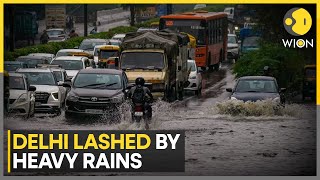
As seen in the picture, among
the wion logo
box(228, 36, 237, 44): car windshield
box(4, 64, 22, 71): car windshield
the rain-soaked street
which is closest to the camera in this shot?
the rain-soaked street

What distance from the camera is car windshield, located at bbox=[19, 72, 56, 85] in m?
39.0

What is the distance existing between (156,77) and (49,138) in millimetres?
11425

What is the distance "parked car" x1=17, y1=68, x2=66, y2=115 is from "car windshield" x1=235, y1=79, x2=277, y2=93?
224 inches

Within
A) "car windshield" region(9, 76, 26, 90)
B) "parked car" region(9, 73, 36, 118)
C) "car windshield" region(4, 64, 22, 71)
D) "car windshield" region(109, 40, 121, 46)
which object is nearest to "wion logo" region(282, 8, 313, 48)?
"parked car" region(9, 73, 36, 118)

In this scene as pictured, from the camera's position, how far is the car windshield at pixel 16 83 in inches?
1407

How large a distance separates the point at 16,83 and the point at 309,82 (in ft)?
46.9

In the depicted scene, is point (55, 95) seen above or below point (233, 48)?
above

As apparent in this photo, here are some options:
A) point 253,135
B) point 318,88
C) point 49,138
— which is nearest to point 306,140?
point 253,135

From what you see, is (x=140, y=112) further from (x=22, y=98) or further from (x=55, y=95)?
(x=55, y=95)

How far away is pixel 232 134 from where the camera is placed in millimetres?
34062

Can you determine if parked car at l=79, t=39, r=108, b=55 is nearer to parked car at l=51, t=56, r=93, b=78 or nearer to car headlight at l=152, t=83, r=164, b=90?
parked car at l=51, t=56, r=93, b=78

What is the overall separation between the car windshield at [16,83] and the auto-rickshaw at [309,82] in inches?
542

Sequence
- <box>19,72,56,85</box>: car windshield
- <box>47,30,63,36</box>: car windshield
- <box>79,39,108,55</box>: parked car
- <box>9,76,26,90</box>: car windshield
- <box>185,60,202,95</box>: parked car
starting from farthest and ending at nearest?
<box>47,30,63,36</box>: car windshield, <box>79,39,108,55</box>: parked car, <box>185,60,202,95</box>: parked car, <box>19,72,56,85</box>: car windshield, <box>9,76,26,90</box>: car windshield

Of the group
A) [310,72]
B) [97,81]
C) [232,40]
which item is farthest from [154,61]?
[232,40]
